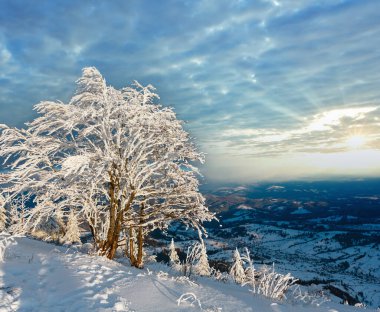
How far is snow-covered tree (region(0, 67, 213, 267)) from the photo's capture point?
11.7 m

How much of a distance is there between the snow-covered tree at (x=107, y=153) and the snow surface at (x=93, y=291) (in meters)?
3.39

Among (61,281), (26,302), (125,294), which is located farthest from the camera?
(61,281)

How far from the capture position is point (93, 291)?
6676 mm

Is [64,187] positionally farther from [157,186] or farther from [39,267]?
[39,267]

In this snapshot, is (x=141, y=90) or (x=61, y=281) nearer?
(x=61, y=281)

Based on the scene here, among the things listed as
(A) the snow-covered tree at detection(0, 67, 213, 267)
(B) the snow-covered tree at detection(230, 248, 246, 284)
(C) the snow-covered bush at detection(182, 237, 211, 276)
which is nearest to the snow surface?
(A) the snow-covered tree at detection(0, 67, 213, 267)

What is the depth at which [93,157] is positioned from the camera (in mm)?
11797

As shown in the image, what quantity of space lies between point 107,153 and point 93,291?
227 inches

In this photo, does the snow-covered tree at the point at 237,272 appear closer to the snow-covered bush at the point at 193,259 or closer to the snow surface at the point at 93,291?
the snow-covered bush at the point at 193,259

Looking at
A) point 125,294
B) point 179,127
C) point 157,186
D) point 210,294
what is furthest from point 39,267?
point 179,127

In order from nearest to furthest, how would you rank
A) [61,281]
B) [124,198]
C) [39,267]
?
[61,281] → [39,267] → [124,198]

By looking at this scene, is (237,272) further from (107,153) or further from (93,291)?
(93,291)

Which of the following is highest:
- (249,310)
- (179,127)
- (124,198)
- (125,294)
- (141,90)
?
(141,90)

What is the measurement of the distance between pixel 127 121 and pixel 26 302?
23.4 feet
